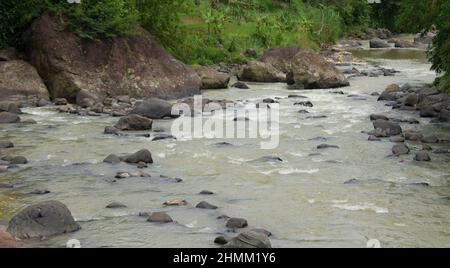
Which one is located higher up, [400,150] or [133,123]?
[133,123]

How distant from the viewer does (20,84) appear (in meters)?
24.7

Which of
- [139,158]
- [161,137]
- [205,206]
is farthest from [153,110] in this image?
[205,206]

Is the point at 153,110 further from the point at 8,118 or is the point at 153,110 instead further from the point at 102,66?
the point at 102,66

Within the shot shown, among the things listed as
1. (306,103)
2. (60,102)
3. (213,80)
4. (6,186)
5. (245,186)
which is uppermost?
(213,80)

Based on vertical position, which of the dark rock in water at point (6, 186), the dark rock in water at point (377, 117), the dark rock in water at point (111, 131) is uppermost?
the dark rock in water at point (377, 117)

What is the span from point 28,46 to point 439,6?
1517cm

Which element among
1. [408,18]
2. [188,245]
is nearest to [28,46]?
[408,18]

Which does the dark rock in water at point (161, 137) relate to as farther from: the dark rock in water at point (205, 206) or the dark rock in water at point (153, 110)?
the dark rock in water at point (205, 206)

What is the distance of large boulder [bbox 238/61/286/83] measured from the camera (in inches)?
1292

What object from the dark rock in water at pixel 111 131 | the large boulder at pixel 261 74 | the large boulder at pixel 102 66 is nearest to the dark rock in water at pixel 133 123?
the dark rock in water at pixel 111 131

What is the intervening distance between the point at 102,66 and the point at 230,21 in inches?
791

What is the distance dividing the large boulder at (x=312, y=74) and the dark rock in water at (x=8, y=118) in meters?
14.0

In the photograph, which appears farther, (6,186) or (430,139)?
(430,139)

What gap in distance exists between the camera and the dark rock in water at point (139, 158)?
1566 centimetres
